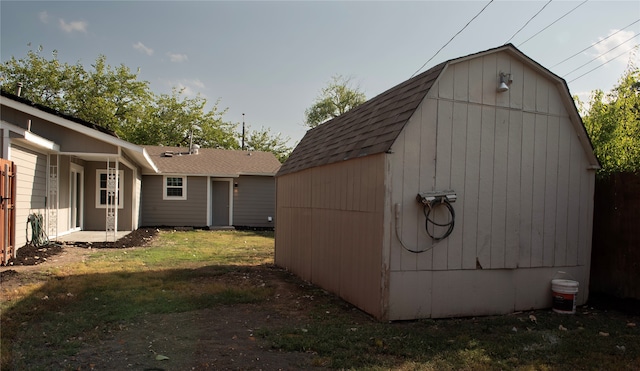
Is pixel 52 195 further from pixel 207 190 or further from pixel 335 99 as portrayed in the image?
pixel 335 99

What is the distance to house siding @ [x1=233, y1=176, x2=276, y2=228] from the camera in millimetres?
18750

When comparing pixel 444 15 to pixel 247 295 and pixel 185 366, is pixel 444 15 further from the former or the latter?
pixel 185 366

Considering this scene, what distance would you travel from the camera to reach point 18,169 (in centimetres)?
901

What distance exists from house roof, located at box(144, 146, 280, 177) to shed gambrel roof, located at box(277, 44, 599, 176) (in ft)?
36.3

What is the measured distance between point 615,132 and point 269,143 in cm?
3629

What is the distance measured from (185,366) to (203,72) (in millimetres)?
19442

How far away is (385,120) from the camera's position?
17.9ft

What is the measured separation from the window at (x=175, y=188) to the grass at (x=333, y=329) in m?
10.6

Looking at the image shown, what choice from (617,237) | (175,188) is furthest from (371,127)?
(175,188)

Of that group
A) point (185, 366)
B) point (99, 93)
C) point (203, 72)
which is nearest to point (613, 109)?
point (185, 366)

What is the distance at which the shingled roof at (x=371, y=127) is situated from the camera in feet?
16.3

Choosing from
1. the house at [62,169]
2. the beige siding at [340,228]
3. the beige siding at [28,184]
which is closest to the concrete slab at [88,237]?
the house at [62,169]

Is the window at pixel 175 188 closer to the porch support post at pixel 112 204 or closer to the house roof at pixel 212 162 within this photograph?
the house roof at pixel 212 162

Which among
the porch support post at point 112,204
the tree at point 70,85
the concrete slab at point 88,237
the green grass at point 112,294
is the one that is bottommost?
the concrete slab at point 88,237
